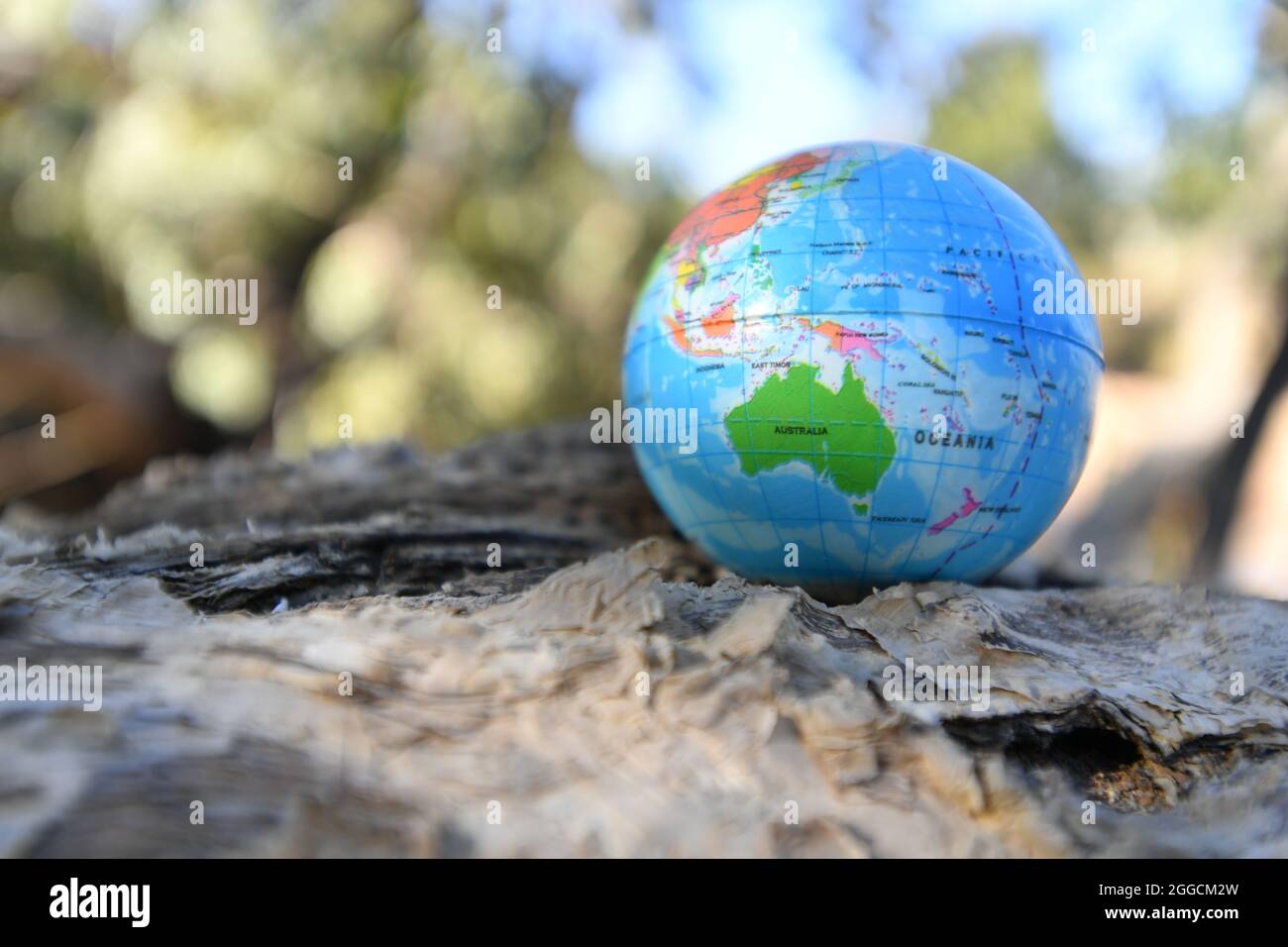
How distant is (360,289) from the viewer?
9758mm

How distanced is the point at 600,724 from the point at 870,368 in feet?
3.43

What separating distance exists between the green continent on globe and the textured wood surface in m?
0.32

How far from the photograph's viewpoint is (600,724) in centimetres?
186

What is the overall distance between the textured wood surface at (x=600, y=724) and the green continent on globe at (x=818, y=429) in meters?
0.32

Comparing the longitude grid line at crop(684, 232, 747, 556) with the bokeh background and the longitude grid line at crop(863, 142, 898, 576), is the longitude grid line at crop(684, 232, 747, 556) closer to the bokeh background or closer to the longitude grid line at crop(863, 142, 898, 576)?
the longitude grid line at crop(863, 142, 898, 576)

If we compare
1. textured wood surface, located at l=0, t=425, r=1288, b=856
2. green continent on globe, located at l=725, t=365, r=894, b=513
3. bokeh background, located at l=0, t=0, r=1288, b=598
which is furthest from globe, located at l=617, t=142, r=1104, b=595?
bokeh background, located at l=0, t=0, r=1288, b=598

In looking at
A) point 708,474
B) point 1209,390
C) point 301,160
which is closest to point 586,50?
point 301,160

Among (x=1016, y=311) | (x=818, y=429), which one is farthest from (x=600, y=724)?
(x=1016, y=311)

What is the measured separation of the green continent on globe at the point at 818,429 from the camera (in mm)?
2422

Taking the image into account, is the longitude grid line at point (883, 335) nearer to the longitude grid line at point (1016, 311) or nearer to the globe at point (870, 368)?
the globe at point (870, 368)

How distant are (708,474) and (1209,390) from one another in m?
9.15

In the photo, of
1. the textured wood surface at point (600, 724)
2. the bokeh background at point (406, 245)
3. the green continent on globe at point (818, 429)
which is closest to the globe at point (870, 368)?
the green continent on globe at point (818, 429)
